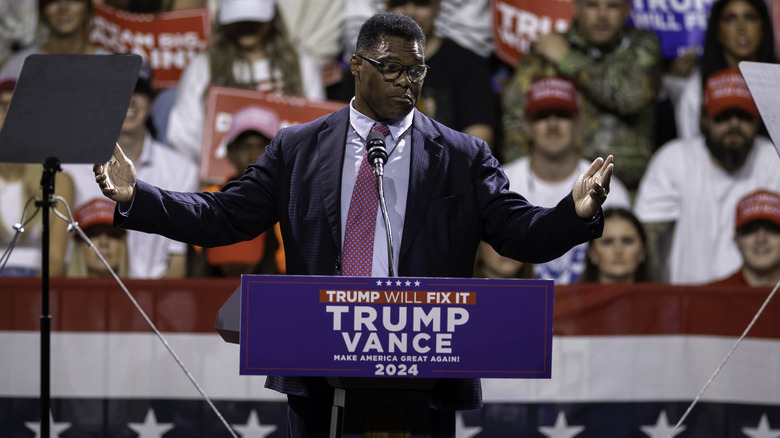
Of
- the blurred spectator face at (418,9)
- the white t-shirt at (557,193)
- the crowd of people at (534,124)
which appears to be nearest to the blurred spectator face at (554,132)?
the crowd of people at (534,124)

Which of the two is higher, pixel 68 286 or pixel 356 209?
pixel 356 209

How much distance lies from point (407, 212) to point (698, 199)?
128 inches

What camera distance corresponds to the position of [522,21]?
5426 mm

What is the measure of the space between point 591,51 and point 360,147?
3.14 meters

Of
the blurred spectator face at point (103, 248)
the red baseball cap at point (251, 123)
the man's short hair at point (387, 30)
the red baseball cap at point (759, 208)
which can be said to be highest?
the man's short hair at point (387, 30)

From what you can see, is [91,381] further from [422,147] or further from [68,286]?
[422,147]

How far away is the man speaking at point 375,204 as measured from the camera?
231 centimetres

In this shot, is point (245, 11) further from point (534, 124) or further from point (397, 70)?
point (397, 70)

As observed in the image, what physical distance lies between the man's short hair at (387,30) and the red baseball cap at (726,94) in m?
3.35

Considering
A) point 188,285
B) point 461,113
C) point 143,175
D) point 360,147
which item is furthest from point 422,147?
point 143,175

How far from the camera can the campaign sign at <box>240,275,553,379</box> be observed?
1941mm

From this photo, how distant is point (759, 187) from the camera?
519 cm

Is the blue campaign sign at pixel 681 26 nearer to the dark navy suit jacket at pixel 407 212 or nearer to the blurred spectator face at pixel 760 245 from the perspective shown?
the blurred spectator face at pixel 760 245

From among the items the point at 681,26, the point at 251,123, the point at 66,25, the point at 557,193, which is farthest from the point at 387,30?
the point at 66,25
